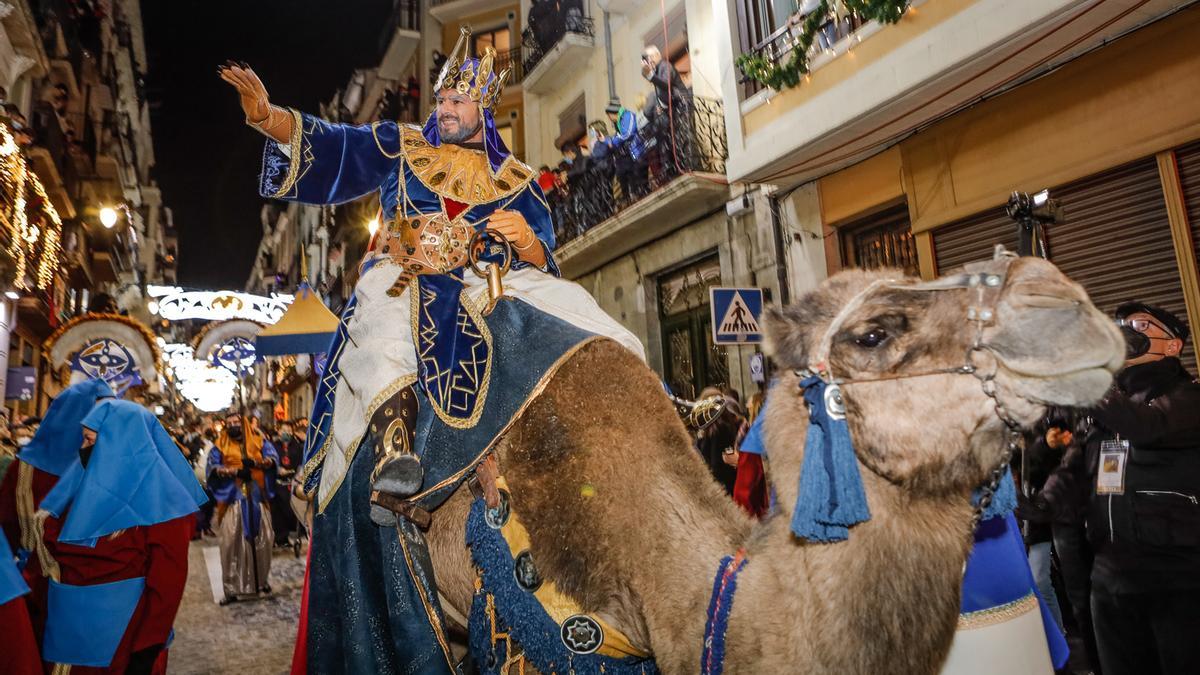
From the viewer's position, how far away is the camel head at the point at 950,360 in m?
1.63

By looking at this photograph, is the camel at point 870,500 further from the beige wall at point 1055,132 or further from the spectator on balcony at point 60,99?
the spectator on balcony at point 60,99

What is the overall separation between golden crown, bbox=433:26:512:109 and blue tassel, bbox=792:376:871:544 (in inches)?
98.8

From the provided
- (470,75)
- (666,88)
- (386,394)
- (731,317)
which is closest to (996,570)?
(386,394)

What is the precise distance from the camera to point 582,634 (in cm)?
226

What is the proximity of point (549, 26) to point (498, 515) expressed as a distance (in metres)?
17.6

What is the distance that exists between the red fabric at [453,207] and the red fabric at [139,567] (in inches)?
129

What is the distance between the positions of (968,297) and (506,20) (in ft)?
83.3

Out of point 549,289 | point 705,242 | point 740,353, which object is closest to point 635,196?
point 705,242

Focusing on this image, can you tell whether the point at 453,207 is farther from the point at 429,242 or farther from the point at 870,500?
the point at 870,500

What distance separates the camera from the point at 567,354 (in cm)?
263

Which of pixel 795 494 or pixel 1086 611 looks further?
pixel 1086 611

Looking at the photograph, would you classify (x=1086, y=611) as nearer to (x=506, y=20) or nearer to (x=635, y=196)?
(x=635, y=196)

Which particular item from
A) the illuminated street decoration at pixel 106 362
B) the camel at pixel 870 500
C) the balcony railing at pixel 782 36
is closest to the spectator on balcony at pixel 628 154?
the balcony railing at pixel 782 36

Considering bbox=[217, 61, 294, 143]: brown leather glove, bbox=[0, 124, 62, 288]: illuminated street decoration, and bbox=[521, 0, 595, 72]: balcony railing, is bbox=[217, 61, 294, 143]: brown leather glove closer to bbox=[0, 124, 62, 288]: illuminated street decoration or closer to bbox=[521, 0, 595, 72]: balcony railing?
bbox=[0, 124, 62, 288]: illuminated street decoration
